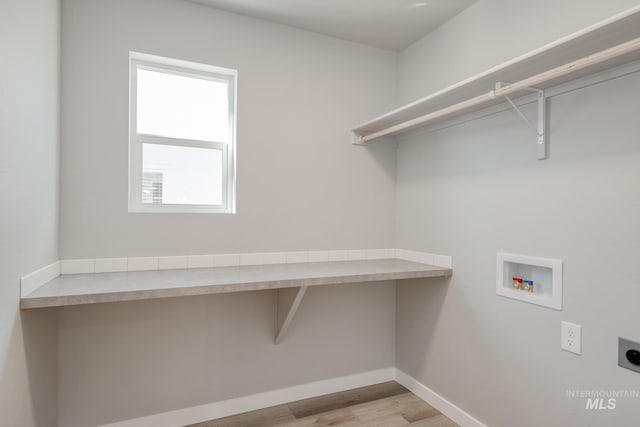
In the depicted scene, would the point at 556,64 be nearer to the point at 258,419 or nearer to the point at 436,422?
the point at 436,422

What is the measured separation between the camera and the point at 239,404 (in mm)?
2209

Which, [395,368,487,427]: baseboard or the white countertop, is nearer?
the white countertop

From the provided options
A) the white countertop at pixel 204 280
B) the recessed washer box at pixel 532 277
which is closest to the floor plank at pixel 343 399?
the white countertop at pixel 204 280

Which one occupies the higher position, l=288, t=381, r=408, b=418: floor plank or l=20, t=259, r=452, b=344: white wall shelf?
l=20, t=259, r=452, b=344: white wall shelf

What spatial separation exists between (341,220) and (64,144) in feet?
5.43

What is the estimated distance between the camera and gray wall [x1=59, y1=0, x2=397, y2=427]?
189cm

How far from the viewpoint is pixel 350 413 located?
2219 mm

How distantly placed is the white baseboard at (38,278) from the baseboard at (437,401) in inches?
87.9

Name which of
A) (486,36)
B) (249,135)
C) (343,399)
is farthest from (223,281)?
(486,36)

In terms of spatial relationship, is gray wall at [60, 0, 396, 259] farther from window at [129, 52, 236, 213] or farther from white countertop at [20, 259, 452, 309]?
white countertop at [20, 259, 452, 309]

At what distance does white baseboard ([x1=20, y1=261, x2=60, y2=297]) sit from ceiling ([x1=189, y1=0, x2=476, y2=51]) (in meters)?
1.63

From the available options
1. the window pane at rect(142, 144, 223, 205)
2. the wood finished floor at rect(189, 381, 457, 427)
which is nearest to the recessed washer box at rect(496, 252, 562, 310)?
the wood finished floor at rect(189, 381, 457, 427)

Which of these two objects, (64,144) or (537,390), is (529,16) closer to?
(537,390)

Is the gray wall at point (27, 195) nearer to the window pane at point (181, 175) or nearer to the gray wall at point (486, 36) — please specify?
the window pane at point (181, 175)
